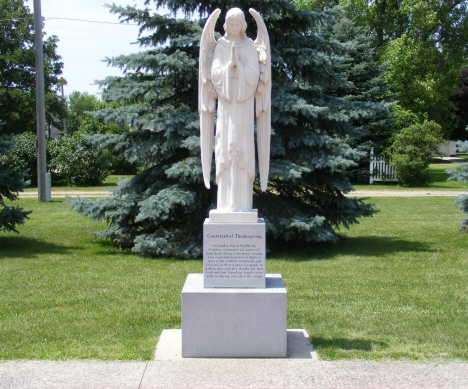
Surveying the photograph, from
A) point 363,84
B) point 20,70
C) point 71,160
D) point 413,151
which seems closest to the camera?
point 413,151

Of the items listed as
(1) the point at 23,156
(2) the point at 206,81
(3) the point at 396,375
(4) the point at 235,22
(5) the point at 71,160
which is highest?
(4) the point at 235,22

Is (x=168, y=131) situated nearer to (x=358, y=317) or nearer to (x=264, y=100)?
(x=264, y=100)

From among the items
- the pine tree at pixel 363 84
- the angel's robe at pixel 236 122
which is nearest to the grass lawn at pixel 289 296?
the angel's robe at pixel 236 122

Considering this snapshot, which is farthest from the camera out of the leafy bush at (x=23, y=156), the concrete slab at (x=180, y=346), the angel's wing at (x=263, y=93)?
the leafy bush at (x=23, y=156)

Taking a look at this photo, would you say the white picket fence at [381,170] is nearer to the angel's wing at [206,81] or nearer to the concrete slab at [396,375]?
the angel's wing at [206,81]

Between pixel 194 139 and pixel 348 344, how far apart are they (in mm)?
5281

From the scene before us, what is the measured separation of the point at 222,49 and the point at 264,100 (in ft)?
2.30

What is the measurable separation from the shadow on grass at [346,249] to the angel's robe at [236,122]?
4.94 metres

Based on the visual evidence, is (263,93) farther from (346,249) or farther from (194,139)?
(346,249)

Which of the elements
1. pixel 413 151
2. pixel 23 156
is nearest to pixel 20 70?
pixel 23 156

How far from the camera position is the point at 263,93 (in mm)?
5914

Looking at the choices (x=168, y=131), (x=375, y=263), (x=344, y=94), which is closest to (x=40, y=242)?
(x=168, y=131)

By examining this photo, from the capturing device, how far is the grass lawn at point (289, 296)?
18.6 feet

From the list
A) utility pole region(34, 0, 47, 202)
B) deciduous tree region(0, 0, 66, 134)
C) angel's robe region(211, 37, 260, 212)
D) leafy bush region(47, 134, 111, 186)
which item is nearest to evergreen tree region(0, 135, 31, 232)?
angel's robe region(211, 37, 260, 212)
